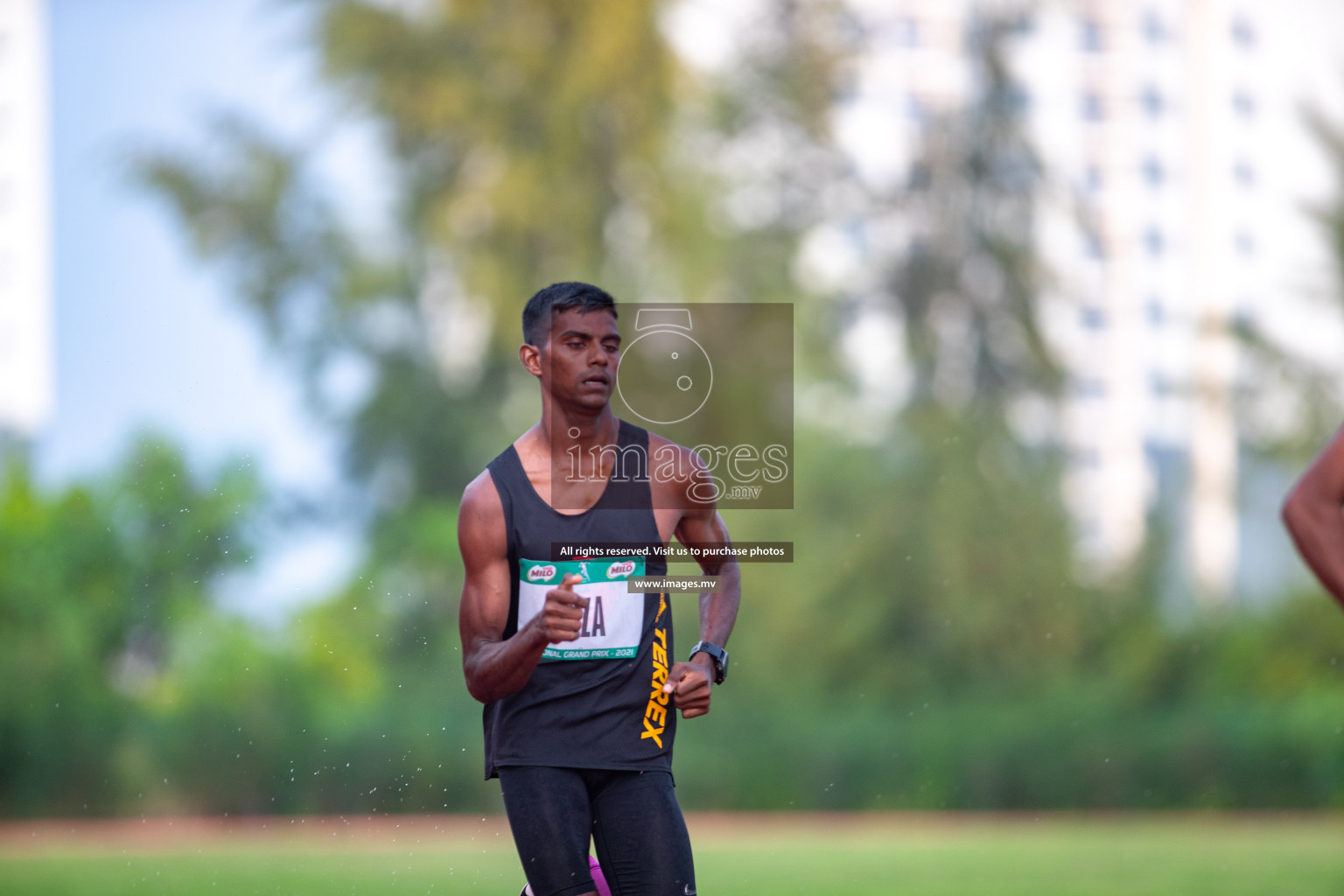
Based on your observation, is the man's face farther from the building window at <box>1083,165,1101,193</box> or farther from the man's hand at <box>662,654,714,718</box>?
the building window at <box>1083,165,1101,193</box>

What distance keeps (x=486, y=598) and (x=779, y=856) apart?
42.1ft

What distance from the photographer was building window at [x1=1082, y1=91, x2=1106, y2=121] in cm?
3066

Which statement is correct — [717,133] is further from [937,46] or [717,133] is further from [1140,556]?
[1140,556]

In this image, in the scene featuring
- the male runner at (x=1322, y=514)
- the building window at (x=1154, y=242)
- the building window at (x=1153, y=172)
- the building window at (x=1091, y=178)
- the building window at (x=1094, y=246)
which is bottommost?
the male runner at (x=1322, y=514)

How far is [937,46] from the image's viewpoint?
30.1 metres

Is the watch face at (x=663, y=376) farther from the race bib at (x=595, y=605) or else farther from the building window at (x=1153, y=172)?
the building window at (x=1153, y=172)

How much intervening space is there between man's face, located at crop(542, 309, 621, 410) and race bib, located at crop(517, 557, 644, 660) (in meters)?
0.50

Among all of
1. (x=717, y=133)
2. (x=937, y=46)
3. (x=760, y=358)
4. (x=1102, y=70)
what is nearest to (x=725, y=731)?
(x=760, y=358)

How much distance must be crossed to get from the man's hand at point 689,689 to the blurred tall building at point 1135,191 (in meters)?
23.8

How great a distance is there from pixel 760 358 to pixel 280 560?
9301 millimetres

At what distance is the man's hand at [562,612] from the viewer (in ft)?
12.7

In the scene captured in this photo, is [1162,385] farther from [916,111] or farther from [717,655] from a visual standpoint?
[717,655]

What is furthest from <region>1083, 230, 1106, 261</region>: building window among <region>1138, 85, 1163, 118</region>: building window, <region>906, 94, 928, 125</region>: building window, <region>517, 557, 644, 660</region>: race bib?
<region>517, 557, 644, 660</region>: race bib

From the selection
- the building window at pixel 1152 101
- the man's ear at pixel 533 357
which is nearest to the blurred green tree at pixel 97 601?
the man's ear at pixel 533 357
